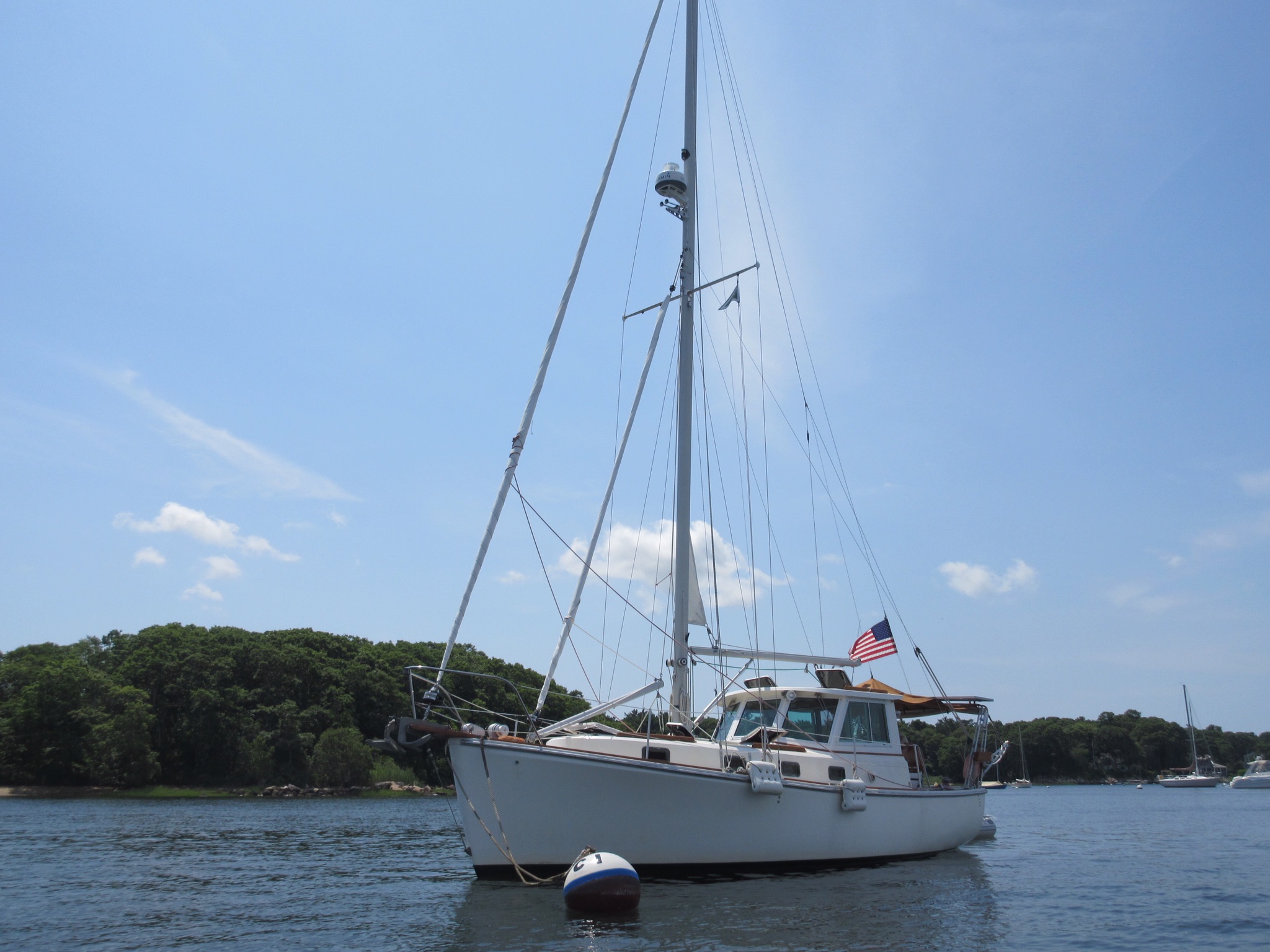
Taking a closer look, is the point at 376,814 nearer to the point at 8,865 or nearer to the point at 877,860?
the point at 8,865

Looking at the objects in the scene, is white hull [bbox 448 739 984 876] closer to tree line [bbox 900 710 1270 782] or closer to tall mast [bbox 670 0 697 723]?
tall mast [bbox 670 0 697 723]

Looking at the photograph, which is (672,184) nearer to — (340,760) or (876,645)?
(876,645)

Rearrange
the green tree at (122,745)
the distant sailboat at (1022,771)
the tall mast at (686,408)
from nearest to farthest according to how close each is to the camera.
→ the tall mast at (686,408), the green tree at (122,745), the distant sailboat at (1022,771)

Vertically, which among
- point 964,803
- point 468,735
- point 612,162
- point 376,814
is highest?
point 612,162

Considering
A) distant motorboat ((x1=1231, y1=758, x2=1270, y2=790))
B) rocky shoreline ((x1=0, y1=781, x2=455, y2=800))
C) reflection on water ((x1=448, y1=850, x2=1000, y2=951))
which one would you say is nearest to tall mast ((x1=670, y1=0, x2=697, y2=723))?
reflection on water ((x1=448, y1=850, x2=1000, y2=951))

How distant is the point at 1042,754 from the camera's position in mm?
108250

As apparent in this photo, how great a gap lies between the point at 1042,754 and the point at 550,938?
11621cm

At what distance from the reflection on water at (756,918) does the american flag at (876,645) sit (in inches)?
195

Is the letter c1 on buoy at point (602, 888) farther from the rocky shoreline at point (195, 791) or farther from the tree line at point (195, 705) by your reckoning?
the rocky shoreline at point (195, 791)

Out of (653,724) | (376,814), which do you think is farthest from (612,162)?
(376,814)

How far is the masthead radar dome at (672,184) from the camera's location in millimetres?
19453

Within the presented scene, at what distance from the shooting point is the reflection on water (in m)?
10.7

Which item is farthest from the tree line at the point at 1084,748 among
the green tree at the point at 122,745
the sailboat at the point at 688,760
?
the sailboat at the point at 688,760

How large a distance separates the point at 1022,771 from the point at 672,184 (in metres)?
107
